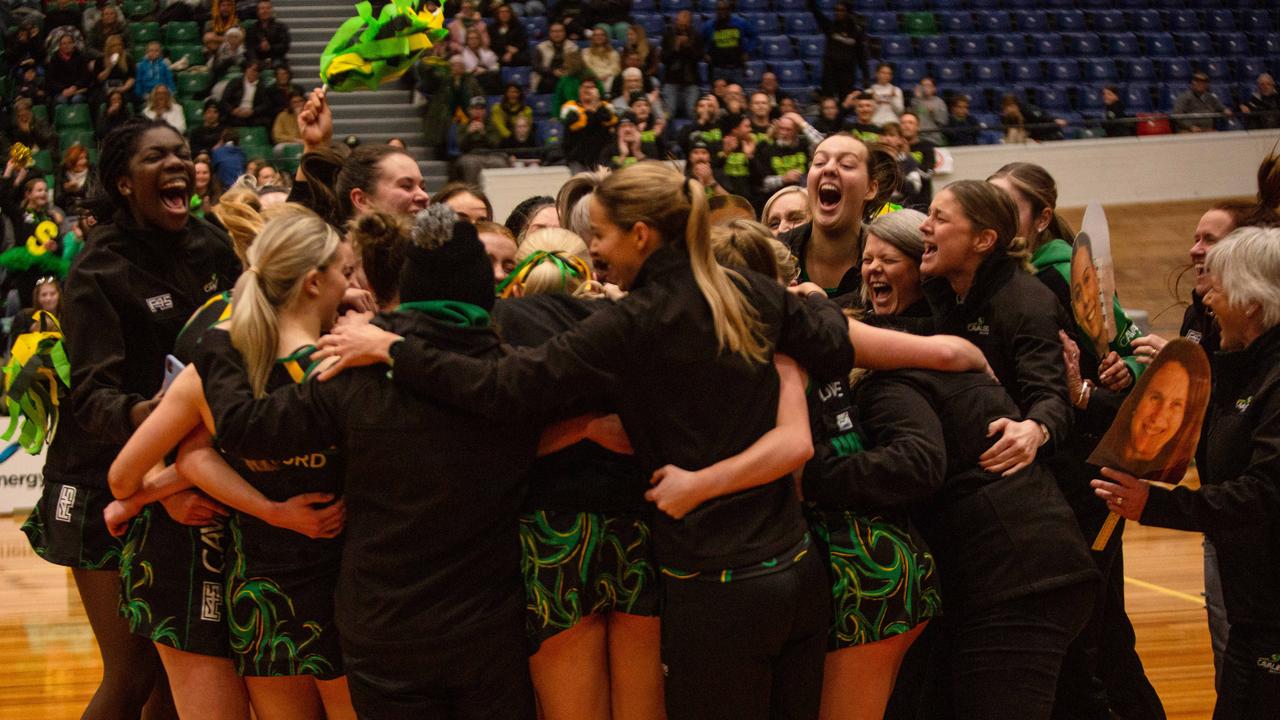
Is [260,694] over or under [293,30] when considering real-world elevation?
over

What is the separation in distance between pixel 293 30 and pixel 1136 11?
9.58 metres

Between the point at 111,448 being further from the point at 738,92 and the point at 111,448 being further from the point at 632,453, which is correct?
the point at 738,92

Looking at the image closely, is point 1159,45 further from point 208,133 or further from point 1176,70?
point 208,133

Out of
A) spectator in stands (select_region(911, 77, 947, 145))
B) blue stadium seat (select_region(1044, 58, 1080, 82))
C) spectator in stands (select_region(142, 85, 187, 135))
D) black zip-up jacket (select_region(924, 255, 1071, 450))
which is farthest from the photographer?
blue stadium seat (select_region(1044, 58, 1080, 82))

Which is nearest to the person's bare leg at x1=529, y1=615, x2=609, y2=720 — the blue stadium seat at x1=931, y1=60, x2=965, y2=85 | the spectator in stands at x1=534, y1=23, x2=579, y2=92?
the spectator in stands at x1=534, y1=23, x2=579, y2=92

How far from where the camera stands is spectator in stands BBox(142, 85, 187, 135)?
10797 millimetres

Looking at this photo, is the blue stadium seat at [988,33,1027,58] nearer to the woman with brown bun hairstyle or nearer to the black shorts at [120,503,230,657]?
the woman with brown bun hairstyle

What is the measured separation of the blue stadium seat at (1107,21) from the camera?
47.0 ft

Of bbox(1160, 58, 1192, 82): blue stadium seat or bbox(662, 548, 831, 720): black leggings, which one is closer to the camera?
bbox(662, 548, 831, 720): black leggings

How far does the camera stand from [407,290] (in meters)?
2.26

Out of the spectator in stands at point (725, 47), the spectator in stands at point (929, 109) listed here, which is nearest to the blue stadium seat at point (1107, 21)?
the spectator in stands at point (929, 109)

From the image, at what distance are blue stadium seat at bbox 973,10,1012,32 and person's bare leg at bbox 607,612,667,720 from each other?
42.6ft

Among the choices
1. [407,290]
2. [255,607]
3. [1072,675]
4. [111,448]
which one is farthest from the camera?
[1072,675]

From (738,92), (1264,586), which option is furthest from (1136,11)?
(1264,586)
